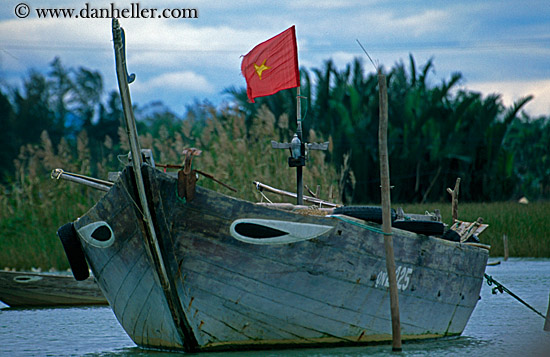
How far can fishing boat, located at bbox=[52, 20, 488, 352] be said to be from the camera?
717 centimetres

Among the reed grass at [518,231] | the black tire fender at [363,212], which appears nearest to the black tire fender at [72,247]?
the black tire fender at [363,212]

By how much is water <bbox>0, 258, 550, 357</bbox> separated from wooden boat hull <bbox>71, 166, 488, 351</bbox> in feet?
0.83

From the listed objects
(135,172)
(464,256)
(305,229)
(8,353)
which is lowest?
(8,353)

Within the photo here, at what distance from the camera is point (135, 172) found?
7059mm

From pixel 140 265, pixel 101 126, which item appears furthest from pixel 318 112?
pixel 140 265

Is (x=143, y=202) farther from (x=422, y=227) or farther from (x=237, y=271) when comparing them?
(x=422, y=227)

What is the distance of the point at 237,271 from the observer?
7293mm

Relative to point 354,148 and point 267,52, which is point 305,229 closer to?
point 267,52

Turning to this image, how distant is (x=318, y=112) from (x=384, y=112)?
25404 mm

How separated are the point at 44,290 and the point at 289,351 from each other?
6.35 m

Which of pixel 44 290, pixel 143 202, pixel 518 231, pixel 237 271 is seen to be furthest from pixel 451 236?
pixel 518 231

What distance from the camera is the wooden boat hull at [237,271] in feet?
23.6

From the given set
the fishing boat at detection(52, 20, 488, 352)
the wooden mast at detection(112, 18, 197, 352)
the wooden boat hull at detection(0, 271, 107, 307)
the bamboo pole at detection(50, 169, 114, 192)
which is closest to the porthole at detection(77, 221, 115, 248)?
the fishing boat at detection(52, 20, 488, 352)

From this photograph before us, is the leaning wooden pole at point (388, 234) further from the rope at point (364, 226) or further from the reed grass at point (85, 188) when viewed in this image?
the reed grass at point (85, 188)
